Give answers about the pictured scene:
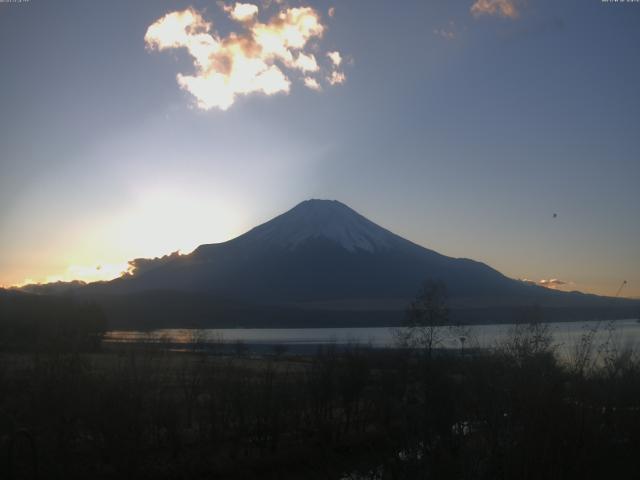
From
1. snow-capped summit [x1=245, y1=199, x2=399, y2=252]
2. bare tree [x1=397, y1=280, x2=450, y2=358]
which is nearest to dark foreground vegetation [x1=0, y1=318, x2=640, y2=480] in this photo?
bare tree [x1=397, y1=280, x2=450, y2=358]

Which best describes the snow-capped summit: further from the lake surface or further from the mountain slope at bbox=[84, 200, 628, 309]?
the lake surface

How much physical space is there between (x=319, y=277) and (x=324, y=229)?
29918 millimetres

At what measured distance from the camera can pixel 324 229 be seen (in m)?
186

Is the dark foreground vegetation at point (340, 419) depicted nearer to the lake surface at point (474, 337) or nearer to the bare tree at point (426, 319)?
the lake surface at point (474, 337)

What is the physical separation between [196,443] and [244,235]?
17372cm

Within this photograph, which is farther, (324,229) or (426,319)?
(324,229)

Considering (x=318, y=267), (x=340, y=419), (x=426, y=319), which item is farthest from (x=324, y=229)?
(x=340, y=419)

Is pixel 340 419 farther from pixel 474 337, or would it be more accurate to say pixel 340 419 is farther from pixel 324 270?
pixel 324 270

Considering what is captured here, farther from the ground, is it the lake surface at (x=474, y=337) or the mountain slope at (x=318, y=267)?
the mountain slope at (x=318, y=267)

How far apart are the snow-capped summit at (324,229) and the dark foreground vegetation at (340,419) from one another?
15493 centimetres

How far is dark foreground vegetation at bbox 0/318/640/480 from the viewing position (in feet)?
22.2

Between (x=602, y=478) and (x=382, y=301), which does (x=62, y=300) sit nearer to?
(x=602, y=478)

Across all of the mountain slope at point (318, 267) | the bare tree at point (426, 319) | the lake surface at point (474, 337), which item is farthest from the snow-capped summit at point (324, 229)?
the bare tree at point (426, 319)

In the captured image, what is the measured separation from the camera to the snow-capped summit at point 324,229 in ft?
586
